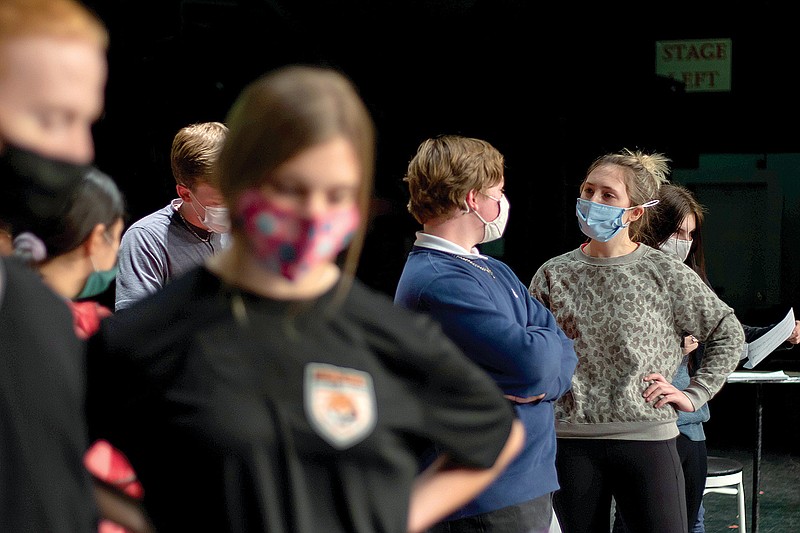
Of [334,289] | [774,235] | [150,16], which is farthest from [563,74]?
[334,289]

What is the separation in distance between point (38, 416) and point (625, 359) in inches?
88.8

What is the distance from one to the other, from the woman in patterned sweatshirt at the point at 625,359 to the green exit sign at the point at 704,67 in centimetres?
629

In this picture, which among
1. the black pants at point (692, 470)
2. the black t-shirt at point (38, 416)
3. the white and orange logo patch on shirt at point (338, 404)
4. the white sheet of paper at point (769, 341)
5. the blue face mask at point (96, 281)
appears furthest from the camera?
the white sheet of paper at point (769, 341)

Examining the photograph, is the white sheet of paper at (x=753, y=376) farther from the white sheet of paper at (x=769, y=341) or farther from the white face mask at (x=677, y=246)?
the white face mask at (x=677, y=246)

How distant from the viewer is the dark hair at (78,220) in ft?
4.86

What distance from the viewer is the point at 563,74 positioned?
8.29 metres

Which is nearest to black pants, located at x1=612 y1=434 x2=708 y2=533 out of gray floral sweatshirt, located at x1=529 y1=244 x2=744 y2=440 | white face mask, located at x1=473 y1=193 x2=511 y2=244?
gray floral sweatshirt, located at x1=529 y1=244 x2=744 y2=440

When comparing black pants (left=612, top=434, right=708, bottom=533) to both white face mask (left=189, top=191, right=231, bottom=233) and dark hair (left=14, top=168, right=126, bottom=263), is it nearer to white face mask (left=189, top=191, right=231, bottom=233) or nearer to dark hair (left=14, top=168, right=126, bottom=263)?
white face mask (left=189, top=191, right=231, bottom=233)

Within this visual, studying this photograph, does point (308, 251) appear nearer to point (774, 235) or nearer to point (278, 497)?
point (278, 497)

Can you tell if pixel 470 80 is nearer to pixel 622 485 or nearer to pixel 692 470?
pixel 692 470

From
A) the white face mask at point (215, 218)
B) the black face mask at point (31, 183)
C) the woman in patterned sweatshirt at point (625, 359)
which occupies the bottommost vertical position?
the woman in patterned sweatshirt at point (625, 359)

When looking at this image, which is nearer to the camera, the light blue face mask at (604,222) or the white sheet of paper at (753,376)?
the light blue face mask at (604,222)

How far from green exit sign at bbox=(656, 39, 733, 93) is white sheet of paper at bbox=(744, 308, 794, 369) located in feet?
18.6

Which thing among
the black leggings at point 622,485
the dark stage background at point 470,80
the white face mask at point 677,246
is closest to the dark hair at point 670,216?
the white face mask at point 677,246
